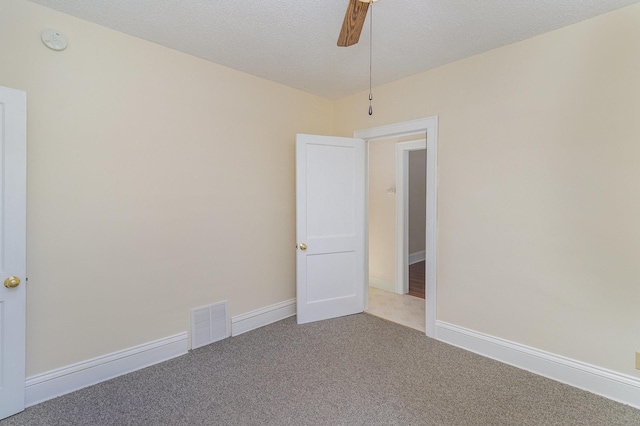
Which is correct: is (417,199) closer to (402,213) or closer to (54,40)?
(402,213)

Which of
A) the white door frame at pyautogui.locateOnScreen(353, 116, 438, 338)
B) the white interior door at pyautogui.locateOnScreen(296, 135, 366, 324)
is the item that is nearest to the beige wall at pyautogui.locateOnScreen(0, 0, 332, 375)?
the white interior door at pyautogui.locateOnScreen(296, 135, 366, 324)

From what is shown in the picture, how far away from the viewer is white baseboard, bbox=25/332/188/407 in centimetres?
200

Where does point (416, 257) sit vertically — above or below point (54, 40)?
below

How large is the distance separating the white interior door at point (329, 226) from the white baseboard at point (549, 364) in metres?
1.09

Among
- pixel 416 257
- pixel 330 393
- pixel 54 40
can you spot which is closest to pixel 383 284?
pixel 416 257

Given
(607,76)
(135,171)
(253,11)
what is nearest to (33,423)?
(135,171)

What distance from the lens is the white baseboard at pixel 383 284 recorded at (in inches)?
177

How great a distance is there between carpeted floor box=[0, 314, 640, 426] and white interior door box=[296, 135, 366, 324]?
2.26ft

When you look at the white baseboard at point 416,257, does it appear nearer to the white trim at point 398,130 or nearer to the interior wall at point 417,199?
the interior wall at point 417,199

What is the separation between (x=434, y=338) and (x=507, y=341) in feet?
2.08

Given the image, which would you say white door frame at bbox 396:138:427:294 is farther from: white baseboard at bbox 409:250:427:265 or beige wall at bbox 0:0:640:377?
white baseboard at bbox 409:250:427:265

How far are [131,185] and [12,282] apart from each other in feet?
3.00

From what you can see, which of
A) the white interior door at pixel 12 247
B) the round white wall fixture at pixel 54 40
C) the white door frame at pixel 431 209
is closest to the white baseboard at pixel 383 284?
the white door frame at pixel 431 209

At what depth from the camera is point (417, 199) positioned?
6352 millimetres
